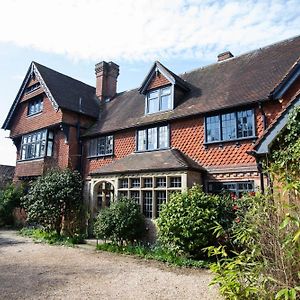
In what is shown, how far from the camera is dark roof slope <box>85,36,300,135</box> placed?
1316cm

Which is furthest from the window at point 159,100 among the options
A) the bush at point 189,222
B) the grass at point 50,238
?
the grass at point 50,238

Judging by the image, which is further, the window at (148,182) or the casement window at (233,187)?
the window at (148,182)

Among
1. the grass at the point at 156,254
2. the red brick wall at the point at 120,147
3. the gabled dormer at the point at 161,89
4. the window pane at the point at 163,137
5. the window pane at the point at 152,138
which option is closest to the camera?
the grass at the point at 156,254

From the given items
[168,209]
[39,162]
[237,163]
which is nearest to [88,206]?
[39,162]

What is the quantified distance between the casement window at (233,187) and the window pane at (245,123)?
205 cm

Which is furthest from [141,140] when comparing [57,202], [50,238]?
[50,238]

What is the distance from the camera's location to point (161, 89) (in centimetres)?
1647

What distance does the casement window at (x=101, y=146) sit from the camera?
17812 millimetres

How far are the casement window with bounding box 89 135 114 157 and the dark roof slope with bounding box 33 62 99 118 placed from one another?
94.6 inches

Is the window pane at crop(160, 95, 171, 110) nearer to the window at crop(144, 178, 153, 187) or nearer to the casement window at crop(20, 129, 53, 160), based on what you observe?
the window at crop(144, 178, 153, 187)

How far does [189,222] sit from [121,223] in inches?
136

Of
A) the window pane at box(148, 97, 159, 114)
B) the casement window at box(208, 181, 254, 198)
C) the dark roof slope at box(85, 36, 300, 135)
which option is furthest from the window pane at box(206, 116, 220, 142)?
the window pane at box(148, 97, 159, 114)

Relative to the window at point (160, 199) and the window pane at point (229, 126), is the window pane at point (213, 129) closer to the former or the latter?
the window pane at point (229, 126)

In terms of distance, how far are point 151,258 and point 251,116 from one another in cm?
709
